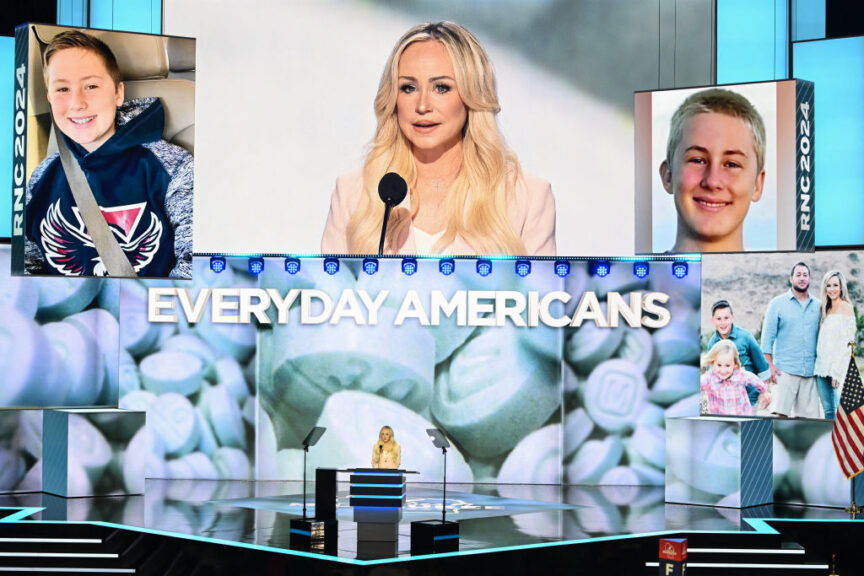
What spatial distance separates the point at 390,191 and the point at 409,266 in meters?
1.01

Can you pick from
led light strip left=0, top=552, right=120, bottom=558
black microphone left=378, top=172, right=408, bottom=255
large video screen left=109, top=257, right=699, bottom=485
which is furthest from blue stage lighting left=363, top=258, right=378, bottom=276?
led light strip left=0, top=552, right=120, bottom=558

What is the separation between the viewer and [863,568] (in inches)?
491

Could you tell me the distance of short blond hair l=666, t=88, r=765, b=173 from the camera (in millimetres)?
13477

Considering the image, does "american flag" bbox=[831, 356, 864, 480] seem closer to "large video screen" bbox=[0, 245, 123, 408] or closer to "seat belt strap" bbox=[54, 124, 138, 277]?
"seat belt strap" bbox=[54, 124, 138, 277]

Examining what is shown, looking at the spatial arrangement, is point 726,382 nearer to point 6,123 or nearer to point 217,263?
point 217,263

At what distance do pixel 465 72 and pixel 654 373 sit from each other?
4602 mm

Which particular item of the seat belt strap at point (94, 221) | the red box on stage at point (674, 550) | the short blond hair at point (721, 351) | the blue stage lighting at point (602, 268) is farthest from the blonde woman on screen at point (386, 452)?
the red box on stage at point (674, 550)

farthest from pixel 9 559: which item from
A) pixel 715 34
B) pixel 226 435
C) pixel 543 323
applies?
pixel 715 34

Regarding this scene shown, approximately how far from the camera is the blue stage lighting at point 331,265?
51.8ft

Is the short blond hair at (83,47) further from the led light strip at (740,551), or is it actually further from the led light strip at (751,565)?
the led light strip at (740,551)

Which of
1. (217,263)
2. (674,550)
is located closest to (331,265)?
(217,263)

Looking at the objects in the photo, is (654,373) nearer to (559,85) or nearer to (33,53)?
(559,85)

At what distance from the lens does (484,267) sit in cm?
1569

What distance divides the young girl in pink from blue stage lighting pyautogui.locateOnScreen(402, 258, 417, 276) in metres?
3.95
